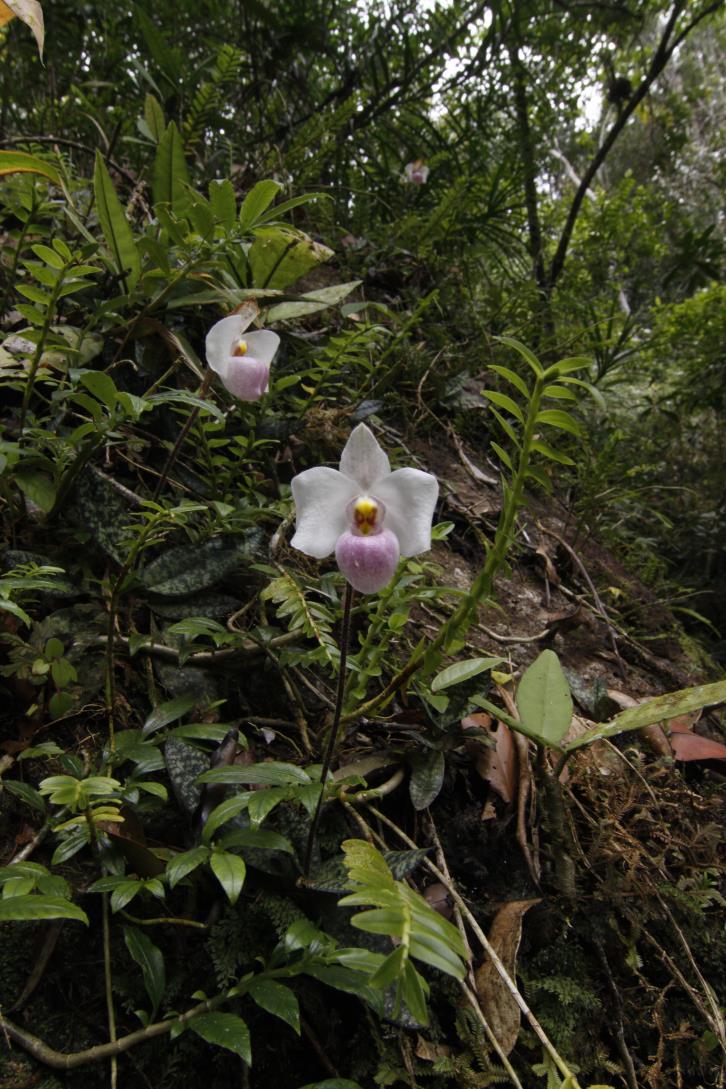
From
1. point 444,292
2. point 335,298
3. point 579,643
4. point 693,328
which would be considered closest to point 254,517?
point 335,298

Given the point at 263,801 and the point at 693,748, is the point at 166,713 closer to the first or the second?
the point at 263,801

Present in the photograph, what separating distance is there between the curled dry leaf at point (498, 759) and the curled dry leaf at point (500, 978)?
20 cm

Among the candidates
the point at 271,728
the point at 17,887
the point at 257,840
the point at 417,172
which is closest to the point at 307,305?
the point at 271,728

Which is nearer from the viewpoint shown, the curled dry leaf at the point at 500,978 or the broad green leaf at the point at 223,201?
the curled dry leaf at the point at 500,978

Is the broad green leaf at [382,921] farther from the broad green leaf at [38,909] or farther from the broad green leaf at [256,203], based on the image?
the broad green leaf at [256,203]

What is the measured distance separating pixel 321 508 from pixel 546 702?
22.3 inches

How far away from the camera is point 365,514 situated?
3.03 feet

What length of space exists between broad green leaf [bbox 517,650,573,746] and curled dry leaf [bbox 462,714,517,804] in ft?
0.39

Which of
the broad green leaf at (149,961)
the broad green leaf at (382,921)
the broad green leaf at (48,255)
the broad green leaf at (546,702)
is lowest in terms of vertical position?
the broad green leaf at (149,961)

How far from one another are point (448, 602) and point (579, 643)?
0.48 meters

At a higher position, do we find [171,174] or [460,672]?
[171,174]

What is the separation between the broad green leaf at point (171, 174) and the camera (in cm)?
168

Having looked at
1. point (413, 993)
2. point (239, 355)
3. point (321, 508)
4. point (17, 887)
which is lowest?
point (17, 887)

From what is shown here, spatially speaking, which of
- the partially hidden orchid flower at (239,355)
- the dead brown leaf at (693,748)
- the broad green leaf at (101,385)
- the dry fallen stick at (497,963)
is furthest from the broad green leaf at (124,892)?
the dead brown leaf at (693,748)
